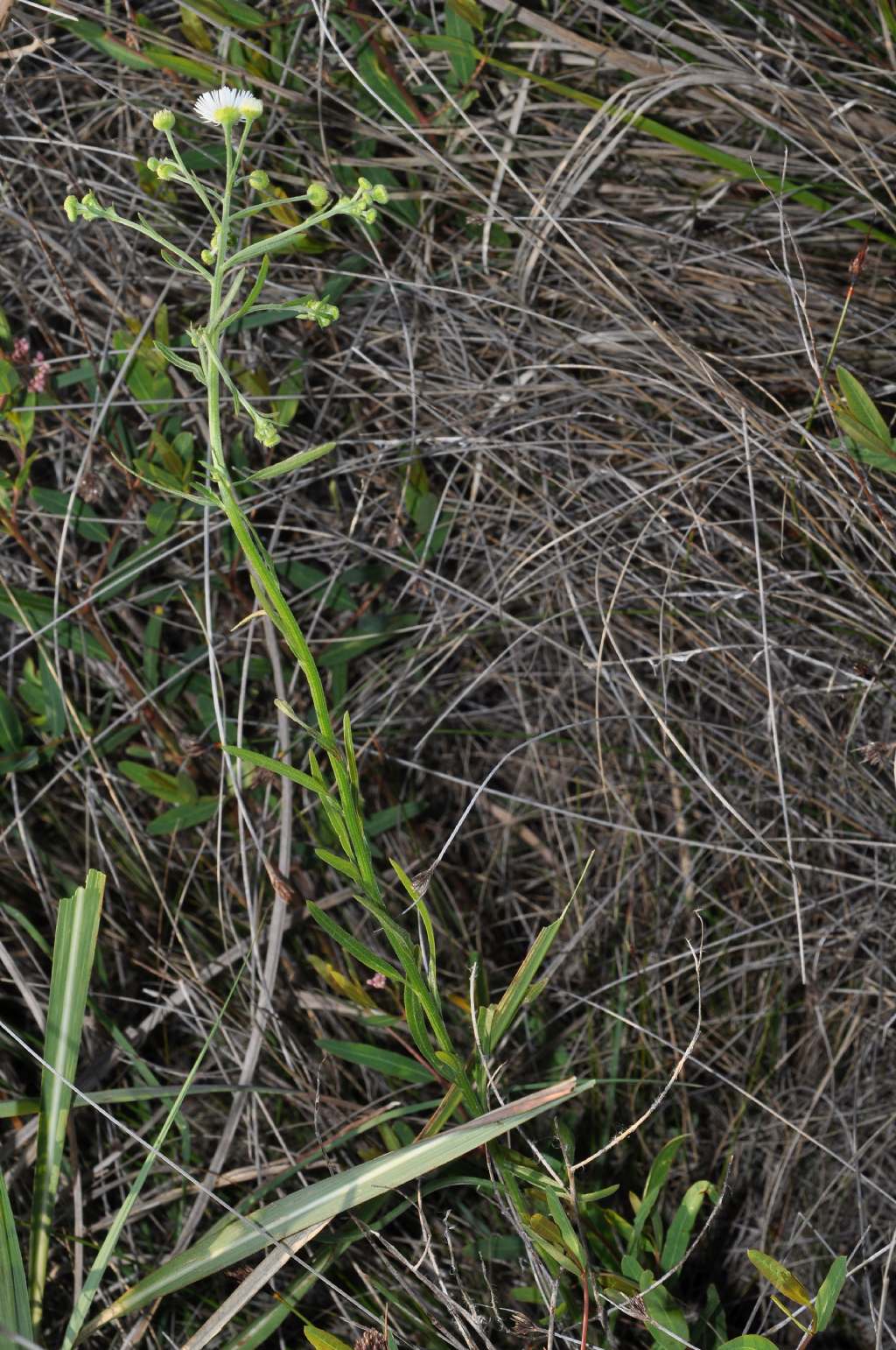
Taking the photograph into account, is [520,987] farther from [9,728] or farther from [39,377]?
[39,377]

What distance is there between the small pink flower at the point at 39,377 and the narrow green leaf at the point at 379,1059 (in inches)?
38.0

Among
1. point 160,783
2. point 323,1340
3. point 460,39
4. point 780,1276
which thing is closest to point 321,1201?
point 323,1340

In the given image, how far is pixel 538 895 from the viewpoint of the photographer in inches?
63.7

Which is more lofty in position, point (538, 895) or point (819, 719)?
point (819, 719)

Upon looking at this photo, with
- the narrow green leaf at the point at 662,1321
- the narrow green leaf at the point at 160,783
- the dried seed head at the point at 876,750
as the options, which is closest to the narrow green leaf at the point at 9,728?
the narrow green leaf at the point at 160,783

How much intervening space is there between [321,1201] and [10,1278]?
0.33 meters

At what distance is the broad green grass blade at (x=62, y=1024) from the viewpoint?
1152mm

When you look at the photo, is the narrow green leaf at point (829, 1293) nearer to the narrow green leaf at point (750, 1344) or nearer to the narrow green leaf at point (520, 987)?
the narrow green leaf at point (750, 1344)

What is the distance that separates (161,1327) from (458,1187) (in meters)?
0.40

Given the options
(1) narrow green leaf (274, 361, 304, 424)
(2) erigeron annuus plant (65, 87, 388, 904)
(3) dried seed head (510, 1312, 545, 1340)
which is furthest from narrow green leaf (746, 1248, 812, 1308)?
(1) narrow green leaf (274, 361, 304, 424)

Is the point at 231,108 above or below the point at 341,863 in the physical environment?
above

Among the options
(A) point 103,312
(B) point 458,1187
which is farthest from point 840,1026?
(A) point 103,312

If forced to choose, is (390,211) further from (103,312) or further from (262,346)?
(103,312)

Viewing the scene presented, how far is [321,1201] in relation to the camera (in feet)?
3.45
